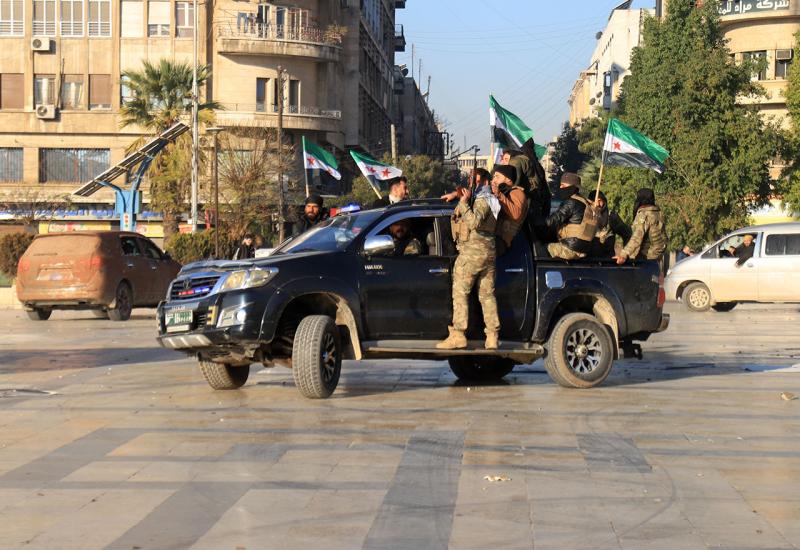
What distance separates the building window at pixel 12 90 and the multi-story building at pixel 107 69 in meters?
0.05

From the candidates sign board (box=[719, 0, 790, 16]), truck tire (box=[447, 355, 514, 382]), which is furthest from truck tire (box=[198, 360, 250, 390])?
sign board (box=[719, 0, 790, 16])

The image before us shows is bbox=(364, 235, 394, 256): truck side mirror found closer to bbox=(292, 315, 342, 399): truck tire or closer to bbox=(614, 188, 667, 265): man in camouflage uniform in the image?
bbox=(292, 315, 342, 399): truck tire

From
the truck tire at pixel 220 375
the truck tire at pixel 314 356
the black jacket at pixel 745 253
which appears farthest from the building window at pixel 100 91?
the truck tire at pixel 314 356

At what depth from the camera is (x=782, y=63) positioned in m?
67.4

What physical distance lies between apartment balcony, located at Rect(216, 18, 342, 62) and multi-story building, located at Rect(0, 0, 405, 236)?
0.05m

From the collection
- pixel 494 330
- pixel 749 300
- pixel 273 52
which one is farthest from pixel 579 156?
pixel 494 330

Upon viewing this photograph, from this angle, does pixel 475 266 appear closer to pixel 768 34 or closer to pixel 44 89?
pixel 768 34

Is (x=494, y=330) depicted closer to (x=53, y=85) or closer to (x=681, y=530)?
(x=681, y=530)

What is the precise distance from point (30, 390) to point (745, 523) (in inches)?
321

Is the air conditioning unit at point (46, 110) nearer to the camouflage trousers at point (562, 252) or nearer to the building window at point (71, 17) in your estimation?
the building window at point (71, 17)

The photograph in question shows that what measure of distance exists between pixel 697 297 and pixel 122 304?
12.8 m

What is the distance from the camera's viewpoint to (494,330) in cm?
1270

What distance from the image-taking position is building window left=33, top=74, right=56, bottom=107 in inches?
2736

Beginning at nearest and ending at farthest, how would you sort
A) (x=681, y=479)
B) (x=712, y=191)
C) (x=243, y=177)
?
(x=681, y=479)
(x=712, y=191)
(x=243, y=177)
